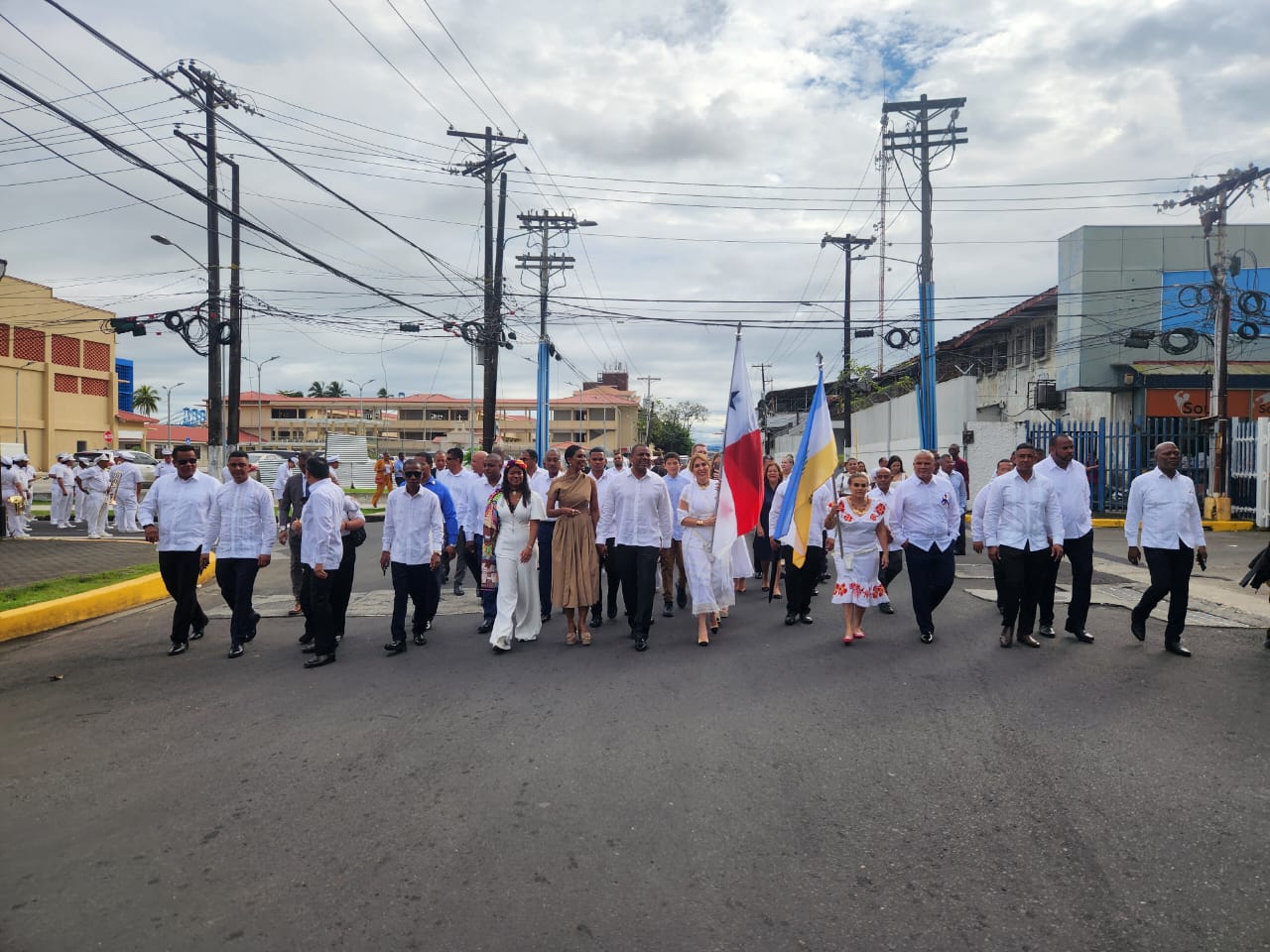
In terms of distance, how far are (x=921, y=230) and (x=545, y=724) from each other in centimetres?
2179

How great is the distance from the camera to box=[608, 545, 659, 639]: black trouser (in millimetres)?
8289

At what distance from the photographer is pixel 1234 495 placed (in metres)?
22.8

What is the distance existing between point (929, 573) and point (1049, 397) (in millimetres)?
24952

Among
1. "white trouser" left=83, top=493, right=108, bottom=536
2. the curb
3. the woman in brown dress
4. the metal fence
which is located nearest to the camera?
the woman in brown dress

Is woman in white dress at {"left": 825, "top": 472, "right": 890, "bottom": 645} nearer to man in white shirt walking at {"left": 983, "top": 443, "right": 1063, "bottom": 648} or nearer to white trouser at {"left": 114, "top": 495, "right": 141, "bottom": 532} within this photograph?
man in white shirt walking at {"left": 983, "top": 443, "right": 1063, "bottom": 648}

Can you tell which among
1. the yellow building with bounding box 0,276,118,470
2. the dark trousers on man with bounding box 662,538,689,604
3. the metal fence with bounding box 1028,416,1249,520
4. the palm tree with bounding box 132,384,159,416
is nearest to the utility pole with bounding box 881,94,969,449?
the metal fence with bounding box 1028,416,1249,520

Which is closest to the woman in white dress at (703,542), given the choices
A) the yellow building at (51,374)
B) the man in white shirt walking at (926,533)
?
the man in white shirt walking at (926,533)

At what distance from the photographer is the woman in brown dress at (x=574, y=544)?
8539 mm

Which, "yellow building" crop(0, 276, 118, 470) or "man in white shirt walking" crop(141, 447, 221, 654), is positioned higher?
"yellow building" crop(0, 276, 118, 470)

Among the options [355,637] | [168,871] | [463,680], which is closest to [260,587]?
[355,637]

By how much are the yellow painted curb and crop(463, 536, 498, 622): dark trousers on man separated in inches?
161

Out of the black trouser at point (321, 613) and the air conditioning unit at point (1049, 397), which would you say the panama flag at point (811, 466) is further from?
the air conditioning unit at point (1049, 397)

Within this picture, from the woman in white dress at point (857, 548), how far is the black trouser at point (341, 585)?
4.25m

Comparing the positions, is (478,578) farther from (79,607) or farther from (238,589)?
(79,607)
